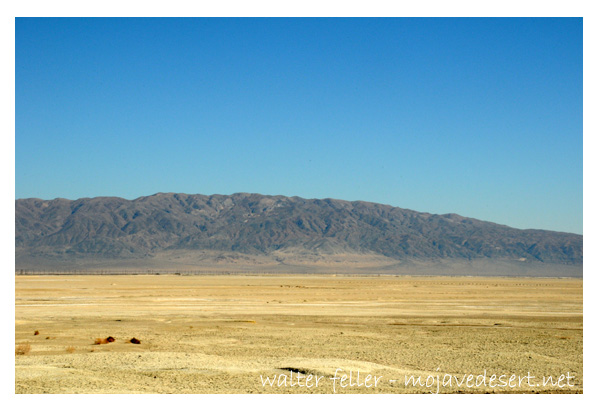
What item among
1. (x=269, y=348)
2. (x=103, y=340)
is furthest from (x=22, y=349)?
(x=269, y=348)

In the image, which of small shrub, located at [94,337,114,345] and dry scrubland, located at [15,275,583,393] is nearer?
dry scrubland, located at [15,275,583,393]

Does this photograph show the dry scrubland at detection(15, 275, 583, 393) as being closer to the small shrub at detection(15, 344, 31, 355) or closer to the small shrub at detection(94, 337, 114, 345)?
the small shrub at detection(15, 344, 31, 355)

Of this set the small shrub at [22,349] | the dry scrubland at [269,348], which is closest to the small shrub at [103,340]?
the dry scrubland at [269,348]

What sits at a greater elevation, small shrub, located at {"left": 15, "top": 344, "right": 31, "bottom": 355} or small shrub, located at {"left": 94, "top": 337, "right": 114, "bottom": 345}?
small shrub, located at {"left": 15, "top": 344, "right": 31, "bottom": 355}

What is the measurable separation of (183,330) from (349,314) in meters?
10.2

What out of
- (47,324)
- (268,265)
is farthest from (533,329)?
(268,265)

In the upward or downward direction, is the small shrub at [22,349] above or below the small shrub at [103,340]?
above

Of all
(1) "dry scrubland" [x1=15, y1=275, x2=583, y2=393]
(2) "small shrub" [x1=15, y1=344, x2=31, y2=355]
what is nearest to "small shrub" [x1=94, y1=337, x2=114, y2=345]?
(1) "dry scrubland" [x1=15, y1=275, x2=583, y2=393]

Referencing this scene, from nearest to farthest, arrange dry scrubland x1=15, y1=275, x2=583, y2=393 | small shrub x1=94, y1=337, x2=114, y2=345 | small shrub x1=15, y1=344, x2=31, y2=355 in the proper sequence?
dry scrubland x1=15, y1=275, x2=583, y2=393 < small shrub x1=15, y1=344, x2=31, y2=355 < small shrub x1=94, y1=337, x2=114, y2=345

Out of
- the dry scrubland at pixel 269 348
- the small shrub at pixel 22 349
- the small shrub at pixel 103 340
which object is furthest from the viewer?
the small shrub at pixel 103 340

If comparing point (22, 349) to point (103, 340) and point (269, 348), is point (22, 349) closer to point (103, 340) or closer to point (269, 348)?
point (103, 340)

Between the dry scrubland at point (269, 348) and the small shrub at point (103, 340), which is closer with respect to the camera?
the dry scrubland at point (269, 348)

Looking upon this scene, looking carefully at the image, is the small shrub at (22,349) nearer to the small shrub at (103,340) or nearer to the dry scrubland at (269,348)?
the dry scrubland at (269,348)
